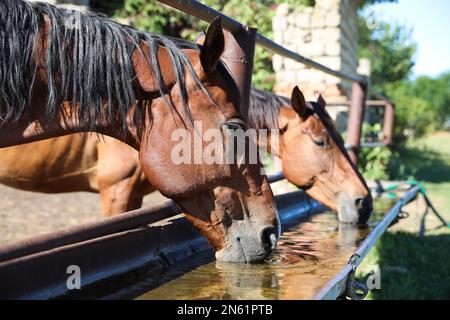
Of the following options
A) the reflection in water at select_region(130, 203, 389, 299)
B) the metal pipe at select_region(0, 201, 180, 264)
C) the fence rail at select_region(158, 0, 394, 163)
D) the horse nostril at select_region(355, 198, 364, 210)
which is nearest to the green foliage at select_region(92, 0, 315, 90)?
the fence rail at select_region(158, 0, 394, 163)

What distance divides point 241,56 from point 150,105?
74cm

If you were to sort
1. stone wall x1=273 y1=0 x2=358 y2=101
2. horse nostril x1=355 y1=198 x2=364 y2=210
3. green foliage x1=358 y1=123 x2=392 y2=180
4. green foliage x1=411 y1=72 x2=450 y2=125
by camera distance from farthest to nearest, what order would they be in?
→ green foliage x1=411 y1=72 x2=450 y2=125, green foliage x1=358 y1=123 x2=392 y2=180, stone wall x1=273 y1=0 x2=358 y2=101, horse nostril x1=355 y1=198 x2=364 y2=210

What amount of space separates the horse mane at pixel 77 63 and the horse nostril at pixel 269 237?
571 millimetres

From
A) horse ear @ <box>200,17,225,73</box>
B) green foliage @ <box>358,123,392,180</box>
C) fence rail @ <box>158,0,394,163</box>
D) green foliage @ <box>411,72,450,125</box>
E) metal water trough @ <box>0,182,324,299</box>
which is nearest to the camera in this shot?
metal water trough @ <box>0,182,324,299</box>

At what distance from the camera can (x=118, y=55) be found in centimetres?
232

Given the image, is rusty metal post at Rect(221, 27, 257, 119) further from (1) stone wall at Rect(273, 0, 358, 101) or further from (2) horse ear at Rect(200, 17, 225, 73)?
(1) stone wall at Rect(273, 0, 358, 101)

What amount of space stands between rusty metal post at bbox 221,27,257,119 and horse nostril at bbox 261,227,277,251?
2.37ft

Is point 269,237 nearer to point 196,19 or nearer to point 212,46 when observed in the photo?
point 212,46

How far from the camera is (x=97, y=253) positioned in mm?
2074

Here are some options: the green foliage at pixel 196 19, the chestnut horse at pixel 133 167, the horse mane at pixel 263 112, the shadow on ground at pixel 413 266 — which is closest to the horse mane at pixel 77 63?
the chestnut horse at pixel 133 167

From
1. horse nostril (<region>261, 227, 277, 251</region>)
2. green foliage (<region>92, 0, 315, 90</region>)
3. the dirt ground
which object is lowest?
the dirt ground

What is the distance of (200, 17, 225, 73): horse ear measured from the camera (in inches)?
89.4

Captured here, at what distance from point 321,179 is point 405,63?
855 inches

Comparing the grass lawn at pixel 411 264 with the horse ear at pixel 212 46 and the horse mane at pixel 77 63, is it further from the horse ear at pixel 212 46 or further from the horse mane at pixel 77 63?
the horse mane at pixel 77 63
